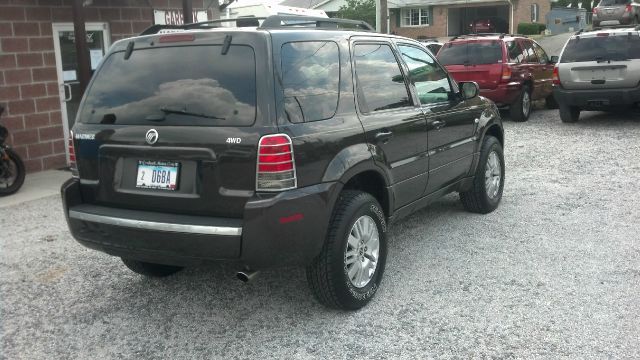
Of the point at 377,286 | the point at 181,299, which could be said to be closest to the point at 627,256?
the point at 377,286

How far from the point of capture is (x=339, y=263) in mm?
Answer: 3951

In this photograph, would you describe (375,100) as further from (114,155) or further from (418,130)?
(114,155)

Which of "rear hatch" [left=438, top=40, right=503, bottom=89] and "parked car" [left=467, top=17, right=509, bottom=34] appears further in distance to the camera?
"parked car" [left=467, top=17, right=509, bottom=34]

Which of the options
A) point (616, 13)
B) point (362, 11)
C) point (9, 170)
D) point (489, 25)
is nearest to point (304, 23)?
point (9, 170)

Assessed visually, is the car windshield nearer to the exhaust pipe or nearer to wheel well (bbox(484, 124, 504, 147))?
wheel well (bbox(484, 124, 504, 147))

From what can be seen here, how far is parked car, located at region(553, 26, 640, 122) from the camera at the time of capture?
36.8ft

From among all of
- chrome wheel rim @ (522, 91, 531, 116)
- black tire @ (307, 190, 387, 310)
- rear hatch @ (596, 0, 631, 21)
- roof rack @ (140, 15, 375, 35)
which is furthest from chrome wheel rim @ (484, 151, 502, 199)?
rear hatch @ (596, 0, 631, 21)

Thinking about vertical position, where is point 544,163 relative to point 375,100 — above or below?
below

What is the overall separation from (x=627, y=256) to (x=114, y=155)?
13.3ft

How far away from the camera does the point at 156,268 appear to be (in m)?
4.81

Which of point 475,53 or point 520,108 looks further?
point 520,108

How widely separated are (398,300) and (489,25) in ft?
141

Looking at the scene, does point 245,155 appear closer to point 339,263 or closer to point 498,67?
point 339,263

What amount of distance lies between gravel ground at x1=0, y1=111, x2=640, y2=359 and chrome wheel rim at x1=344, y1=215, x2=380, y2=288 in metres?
0.23
